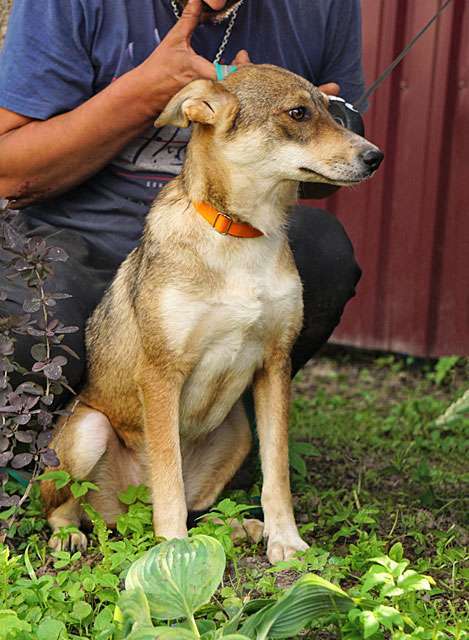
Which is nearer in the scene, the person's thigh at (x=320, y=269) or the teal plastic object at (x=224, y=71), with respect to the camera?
the teal plastic object at (x=224, y=71)

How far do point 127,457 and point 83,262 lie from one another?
2.35 ft

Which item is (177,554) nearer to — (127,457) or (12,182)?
(127,457)

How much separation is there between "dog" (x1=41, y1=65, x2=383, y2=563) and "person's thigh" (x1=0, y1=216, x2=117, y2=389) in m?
0.19

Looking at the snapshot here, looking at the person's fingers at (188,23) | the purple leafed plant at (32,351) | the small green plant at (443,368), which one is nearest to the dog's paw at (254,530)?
the purple leafed plant at (32,351)

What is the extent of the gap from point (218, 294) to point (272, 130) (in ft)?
1.68

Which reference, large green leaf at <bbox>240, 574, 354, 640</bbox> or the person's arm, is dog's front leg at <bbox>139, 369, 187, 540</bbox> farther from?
the person's arm

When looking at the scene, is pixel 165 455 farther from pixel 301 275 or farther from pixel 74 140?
pixel 74 140

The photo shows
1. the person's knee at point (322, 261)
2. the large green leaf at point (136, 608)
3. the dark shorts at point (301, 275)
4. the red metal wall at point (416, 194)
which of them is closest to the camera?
the large green leaf at point (136, 608)

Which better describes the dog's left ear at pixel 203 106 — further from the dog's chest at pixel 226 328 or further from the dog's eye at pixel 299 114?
the dog's chest at pixel 226 328

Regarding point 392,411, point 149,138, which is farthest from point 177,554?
point 392,411

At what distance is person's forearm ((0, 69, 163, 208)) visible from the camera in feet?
10.9

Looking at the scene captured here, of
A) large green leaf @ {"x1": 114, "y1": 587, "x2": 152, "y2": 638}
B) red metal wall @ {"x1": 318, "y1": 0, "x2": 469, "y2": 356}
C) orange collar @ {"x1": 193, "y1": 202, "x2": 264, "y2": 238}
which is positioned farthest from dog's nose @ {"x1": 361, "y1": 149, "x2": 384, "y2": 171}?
red metal wall @ {"x1": 318, "y1": 0, "x2": 469, "y2": 356}

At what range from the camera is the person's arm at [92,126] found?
3.19 m

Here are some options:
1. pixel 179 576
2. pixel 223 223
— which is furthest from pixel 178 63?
pixel 179 576
